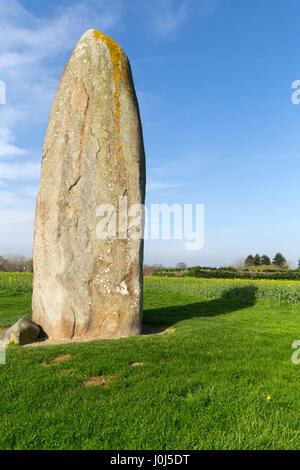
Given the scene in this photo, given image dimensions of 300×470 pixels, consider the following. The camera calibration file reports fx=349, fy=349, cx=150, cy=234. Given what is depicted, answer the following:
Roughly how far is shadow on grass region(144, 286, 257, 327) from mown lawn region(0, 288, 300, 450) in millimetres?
3568

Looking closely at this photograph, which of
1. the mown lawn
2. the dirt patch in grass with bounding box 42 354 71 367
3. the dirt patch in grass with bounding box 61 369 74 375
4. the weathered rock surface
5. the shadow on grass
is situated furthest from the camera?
the shadow on grass

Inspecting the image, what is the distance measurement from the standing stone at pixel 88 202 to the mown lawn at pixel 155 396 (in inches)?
44.5

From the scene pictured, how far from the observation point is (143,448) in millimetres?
3342

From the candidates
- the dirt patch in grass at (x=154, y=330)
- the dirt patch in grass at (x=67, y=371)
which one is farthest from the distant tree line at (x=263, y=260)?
the dirt patch in grass at (x=67, y=371)

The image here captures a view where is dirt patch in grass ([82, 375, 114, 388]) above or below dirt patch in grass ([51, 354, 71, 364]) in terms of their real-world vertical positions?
below

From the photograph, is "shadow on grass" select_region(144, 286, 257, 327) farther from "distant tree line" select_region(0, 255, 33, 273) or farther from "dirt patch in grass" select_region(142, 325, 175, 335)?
"distant tree line" select_region(0, 255, 33, 273)

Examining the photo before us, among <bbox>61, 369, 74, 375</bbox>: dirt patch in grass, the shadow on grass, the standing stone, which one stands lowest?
the shadow on grass

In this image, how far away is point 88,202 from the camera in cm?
821

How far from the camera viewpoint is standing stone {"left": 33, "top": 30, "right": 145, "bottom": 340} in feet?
26.5

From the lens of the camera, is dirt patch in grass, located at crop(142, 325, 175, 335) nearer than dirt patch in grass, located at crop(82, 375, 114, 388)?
No

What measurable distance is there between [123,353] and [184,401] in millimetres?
2171

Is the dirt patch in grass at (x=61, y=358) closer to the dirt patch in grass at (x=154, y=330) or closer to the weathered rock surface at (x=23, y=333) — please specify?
the weathered rock surface at (x=23, y=333)

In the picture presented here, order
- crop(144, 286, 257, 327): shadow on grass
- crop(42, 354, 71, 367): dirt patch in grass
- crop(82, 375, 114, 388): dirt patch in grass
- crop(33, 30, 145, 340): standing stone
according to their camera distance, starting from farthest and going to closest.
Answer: crop(144, 286, 257, 327): shadow on grass → crop(33, 30, 145, 340): standing stone → crop(42, 354, 71, 367): dirt patch in grass → crop(82, 375, 114, 388): dirt patch in grass

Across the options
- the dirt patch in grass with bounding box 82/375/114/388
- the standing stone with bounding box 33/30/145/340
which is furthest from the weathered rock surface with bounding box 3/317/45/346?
the dirt patch in grass with bounding box 82/375/114/388
